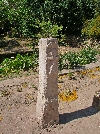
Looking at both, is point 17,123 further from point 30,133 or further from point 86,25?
point 86,25

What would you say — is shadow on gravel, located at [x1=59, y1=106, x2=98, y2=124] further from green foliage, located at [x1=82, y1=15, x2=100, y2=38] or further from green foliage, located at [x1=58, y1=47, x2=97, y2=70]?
green foliage, located at [x1=82, y1=15, x2=100, y2=38]

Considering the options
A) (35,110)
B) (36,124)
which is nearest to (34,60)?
(35,110)

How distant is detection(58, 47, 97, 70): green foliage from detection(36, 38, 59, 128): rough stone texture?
440cm

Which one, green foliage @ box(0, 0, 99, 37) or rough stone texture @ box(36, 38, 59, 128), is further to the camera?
green foliage @ box(0, 0, 99, 37)

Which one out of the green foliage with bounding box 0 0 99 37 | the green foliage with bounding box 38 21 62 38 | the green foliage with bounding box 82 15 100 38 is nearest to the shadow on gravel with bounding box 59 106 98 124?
the green foliage with bounding box 38 21 62 38

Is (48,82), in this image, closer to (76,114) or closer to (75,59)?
Result: (76,114)

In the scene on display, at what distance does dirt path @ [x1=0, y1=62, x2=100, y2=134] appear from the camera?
709cm

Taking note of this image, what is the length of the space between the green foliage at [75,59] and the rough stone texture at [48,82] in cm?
440

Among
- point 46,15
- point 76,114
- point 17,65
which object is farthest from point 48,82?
point 46,15

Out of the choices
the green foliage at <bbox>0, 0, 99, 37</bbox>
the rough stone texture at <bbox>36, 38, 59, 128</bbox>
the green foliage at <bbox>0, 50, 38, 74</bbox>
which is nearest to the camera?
the rough stone texture at <bbox>36, 38, 59, 128</bbox>

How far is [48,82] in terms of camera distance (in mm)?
6820

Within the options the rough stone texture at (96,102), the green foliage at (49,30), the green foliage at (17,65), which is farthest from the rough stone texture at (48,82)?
the green foliage at (49,30)

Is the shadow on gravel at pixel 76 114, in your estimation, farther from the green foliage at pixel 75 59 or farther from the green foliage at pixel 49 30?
the green foliage at pixel 49 30

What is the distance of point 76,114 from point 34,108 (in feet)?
3.93
